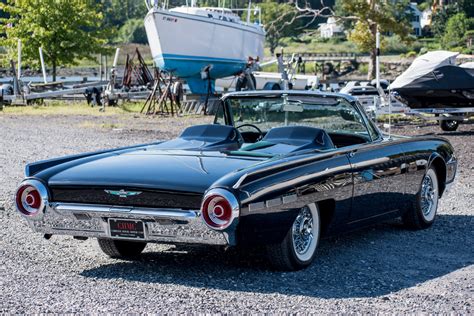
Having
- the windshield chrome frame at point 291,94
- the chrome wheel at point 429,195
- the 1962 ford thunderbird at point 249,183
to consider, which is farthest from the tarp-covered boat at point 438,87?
the windshield chrome frame at point 291,94

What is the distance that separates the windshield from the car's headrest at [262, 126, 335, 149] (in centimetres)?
54

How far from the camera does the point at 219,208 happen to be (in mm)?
6223

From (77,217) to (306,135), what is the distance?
1963 millimetres

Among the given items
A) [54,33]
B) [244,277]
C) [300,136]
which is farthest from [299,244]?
[54,33]

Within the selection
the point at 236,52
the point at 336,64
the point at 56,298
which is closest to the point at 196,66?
the point at 236,52

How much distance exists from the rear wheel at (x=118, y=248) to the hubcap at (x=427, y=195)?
277 cm

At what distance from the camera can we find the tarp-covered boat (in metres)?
20.7

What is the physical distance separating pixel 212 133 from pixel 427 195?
2.22 m

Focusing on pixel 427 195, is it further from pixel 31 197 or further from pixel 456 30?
pixel 456 30

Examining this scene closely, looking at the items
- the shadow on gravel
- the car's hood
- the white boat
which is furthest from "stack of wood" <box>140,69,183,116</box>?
the car's hood

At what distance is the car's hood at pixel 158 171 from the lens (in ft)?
21.2

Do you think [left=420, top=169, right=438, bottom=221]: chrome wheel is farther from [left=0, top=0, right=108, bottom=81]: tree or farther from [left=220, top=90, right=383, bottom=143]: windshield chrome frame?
[left=0, top=0, right=108, bottom=81]: tree

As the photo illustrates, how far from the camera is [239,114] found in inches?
337

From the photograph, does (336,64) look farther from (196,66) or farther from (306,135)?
(306,135)
